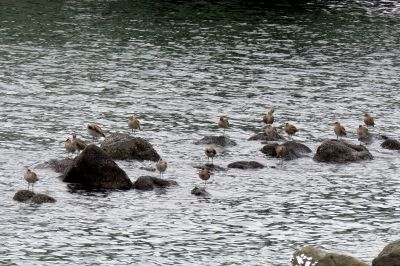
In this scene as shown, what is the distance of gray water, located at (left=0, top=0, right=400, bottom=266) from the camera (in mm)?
47750

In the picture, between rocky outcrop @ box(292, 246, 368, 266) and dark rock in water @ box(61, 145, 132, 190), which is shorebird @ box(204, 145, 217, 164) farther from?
rocky outcrop @ box(292, 246, 368, 266)

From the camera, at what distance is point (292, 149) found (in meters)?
63.2

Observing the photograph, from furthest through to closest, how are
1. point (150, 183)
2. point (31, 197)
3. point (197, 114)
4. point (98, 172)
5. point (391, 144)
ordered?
point (197, 114) → point (391, 144) → point (150, 183) → point (98, 172) → point (31, 197)

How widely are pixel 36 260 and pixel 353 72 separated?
A: 5458cm

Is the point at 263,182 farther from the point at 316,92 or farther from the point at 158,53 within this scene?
the point at 158,53

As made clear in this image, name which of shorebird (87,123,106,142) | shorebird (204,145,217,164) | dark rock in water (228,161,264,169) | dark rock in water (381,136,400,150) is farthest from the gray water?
shorebird (87,123,106,142)

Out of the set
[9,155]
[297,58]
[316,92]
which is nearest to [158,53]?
[297,58]

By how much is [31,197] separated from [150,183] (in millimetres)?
6656

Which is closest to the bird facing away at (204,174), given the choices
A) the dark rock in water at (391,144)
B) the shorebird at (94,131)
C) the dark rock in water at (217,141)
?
the dark rock in water at (217,141)

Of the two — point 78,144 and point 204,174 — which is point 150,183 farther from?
point 78,144

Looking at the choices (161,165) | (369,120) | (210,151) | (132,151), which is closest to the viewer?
(161,165)

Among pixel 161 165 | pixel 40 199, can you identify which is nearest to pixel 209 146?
pixel 161 165

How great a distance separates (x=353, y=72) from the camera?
93625 millimetres

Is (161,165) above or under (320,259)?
under
